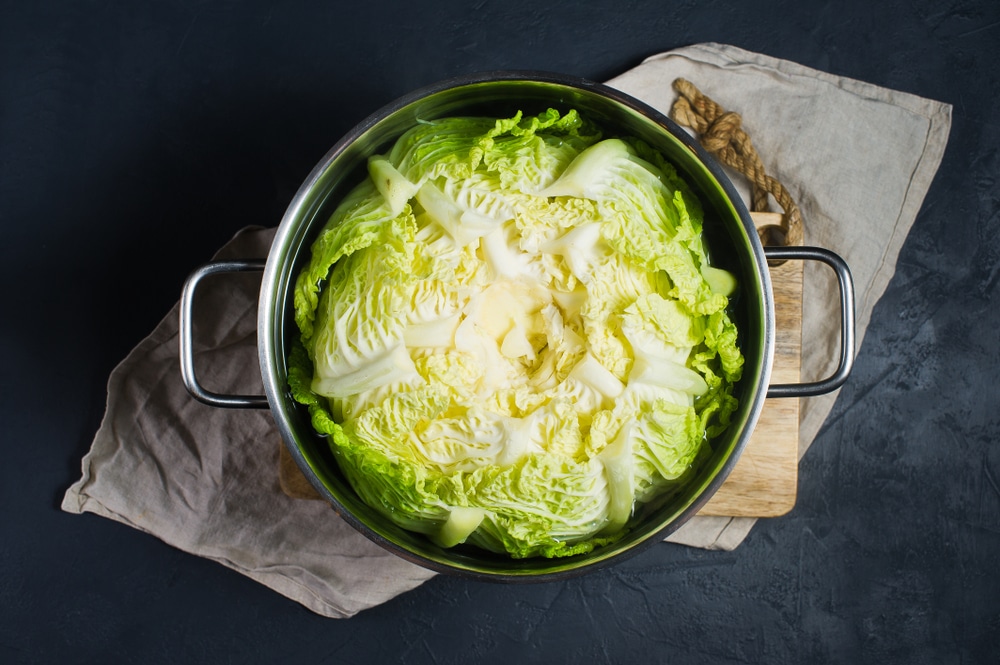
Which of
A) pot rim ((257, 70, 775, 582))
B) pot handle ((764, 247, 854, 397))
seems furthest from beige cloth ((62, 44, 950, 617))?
pot rim ((257, 70, 775, 582))

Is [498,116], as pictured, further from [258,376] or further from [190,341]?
[258,376]

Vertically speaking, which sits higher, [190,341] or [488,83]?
[488,83]

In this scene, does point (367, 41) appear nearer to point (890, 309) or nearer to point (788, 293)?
point (788, 293)

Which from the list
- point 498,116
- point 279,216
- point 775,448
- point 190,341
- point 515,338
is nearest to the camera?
point 515,338

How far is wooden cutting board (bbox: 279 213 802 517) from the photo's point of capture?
2.34m

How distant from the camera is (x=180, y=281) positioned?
2684 mm

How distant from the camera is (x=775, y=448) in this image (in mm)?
2367

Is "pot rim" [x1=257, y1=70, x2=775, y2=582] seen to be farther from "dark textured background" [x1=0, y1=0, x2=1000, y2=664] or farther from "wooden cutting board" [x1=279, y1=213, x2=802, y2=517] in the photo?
"dark textured background" [x1=0, y1=0, x2=1000, y2=664]

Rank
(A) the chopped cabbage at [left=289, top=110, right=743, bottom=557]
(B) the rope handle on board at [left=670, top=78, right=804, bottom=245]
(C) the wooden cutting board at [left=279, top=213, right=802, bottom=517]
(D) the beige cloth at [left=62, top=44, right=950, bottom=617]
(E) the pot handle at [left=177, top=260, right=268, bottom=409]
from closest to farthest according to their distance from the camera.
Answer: (A) the chopped cabbage at [left=289, top=110, right=743, bottom=557] → (E) the pot handle at [left=177, top=260, right=268, bottom=409] → (C) the wooden cutting board at [left=279, top=213, right=802, bottom=517] → (B) the rope handle on board at [left=670, top=78, right=804, bottom=245] → (D) the beige cloth at [left=62, top=44, right=950, bottom=617]

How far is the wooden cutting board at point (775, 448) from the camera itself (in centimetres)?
234

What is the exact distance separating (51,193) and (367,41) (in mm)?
1231

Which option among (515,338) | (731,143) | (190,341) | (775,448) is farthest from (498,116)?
(775,448)

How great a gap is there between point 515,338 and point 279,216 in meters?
1.23

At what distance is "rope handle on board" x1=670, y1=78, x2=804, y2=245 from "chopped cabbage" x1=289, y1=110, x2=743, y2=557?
72cm
